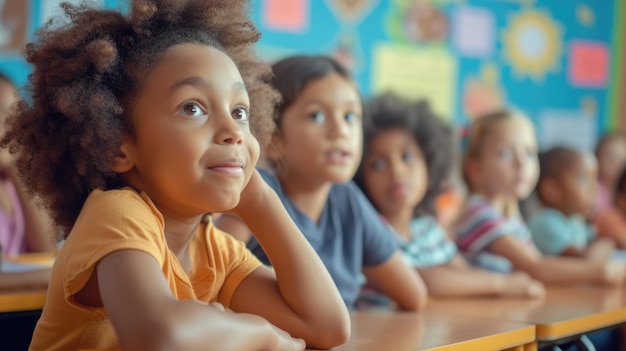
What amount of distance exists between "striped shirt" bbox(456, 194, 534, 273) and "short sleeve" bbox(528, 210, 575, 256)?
1.12 ft

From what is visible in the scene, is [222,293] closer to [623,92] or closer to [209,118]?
[209,118]

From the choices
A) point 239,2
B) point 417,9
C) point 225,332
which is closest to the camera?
point 225,332

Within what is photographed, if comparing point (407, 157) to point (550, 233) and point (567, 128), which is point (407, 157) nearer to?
point (550, 233)

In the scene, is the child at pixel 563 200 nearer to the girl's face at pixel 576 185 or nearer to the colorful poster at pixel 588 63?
the girl's face at pixel 576 185

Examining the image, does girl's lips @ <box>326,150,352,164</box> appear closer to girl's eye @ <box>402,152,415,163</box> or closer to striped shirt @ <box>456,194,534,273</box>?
girl's eye @ <box>402,152,415,163</box>

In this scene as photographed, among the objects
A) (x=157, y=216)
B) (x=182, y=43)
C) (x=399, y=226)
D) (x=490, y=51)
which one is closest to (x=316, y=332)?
(x=157, y=216)

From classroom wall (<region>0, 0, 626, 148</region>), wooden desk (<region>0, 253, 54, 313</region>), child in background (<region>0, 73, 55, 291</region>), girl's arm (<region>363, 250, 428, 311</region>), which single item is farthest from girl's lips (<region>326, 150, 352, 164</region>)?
classroom wall (<region>0, 0, 626, 148</region>)

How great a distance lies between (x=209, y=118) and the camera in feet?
3.29

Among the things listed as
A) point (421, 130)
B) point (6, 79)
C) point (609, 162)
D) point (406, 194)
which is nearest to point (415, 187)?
point (406, 194)

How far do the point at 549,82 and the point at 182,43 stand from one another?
355cm

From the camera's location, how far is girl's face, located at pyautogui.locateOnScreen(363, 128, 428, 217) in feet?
6.49

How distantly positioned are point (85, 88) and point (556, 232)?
1.97 m

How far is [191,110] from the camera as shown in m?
1.00

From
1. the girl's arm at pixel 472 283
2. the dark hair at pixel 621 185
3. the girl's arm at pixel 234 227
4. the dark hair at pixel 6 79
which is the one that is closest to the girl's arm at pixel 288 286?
the girl's arm at pixel 234 227
